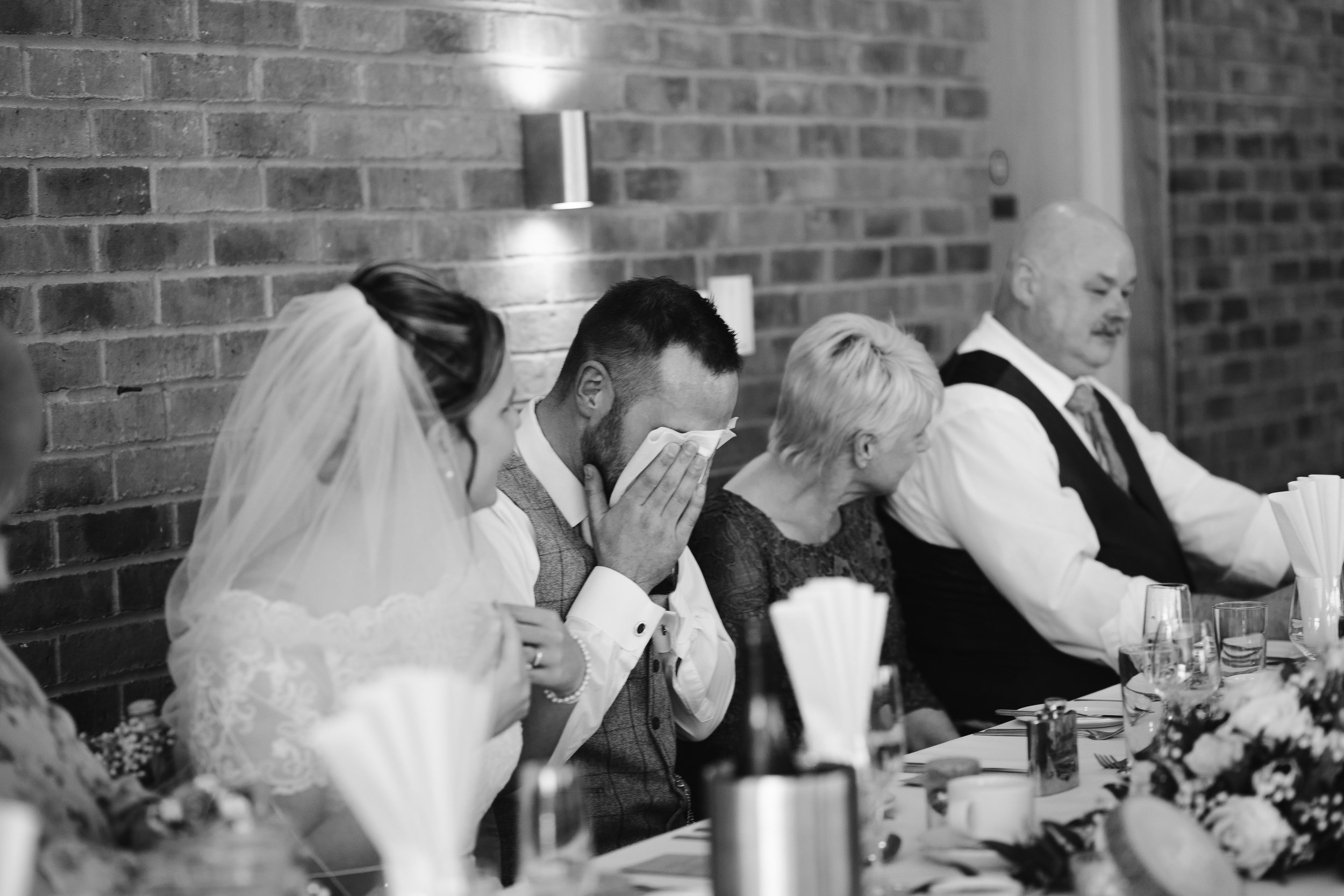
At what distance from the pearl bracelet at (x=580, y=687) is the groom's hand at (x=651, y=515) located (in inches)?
6.2

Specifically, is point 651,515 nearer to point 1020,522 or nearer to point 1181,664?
point 1181,664

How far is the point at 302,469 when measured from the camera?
1.96 metres

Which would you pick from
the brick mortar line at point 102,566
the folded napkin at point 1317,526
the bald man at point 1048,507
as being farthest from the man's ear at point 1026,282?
the brick mortar line at point 102,566

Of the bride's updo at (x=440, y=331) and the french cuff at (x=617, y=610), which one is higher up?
the bride's updo at (x=440, y=331)

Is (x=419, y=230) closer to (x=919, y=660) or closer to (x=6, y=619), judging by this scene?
(x=6, y=619)

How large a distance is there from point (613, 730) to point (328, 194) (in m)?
1.27

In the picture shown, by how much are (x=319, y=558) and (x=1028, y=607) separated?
5.78 ft

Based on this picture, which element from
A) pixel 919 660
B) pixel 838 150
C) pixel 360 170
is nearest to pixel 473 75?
pixel 360 170

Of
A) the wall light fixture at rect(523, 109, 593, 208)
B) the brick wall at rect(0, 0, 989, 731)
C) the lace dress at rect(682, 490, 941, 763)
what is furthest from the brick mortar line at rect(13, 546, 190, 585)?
the wall light fixture at rect(523, 109, 593, 208)

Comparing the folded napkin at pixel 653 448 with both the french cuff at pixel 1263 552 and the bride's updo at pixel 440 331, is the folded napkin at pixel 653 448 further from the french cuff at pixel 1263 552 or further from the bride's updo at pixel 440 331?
the french cuff at pixel 1263 552

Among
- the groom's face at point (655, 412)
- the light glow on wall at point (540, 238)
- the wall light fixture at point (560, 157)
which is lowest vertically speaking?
the groom's face at point (655, 412)

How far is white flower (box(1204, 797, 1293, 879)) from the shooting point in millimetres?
1611

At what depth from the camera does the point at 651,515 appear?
259 centimetres

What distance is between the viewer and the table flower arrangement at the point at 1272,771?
1624mm
